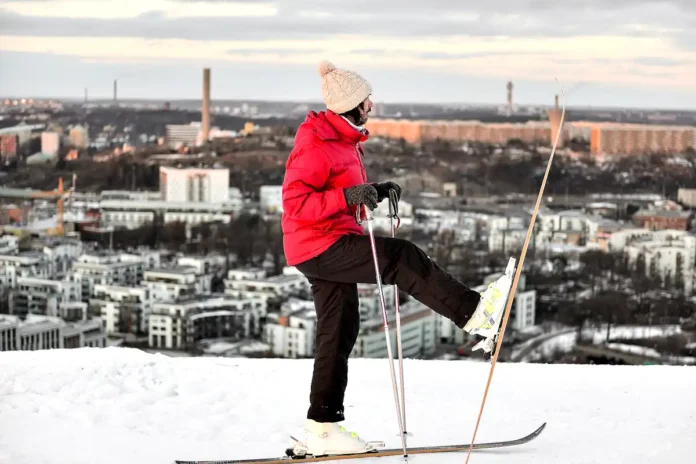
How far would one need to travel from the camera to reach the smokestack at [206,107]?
113 feet

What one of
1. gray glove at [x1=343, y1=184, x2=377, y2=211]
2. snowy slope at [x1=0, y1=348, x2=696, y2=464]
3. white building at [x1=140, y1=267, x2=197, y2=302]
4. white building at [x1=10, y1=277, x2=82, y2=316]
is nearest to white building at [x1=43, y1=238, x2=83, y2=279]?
white building at [x1=10, y1=277, x2=82, y2=316]

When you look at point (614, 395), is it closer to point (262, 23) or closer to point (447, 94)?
point (447, 94)

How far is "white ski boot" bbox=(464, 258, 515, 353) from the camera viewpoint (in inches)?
98.6

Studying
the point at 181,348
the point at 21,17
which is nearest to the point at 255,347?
the point at 181,348

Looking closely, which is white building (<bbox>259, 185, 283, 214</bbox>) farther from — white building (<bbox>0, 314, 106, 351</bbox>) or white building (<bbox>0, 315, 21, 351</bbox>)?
white building (<bbox>0, 315, 21, 351</bbox>)

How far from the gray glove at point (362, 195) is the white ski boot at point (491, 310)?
0.35 metres

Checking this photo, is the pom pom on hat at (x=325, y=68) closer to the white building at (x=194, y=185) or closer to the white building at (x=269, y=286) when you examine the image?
the white building at (x=269, y=286)

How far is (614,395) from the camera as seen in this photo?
394 centimetres

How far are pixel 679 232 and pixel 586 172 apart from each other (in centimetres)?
348

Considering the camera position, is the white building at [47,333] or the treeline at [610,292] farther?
the treeline at [610,292]

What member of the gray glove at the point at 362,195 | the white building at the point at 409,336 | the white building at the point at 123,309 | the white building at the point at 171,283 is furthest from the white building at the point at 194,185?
the gray glove at the point at 362,195

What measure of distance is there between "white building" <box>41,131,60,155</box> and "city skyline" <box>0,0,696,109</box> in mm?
1578

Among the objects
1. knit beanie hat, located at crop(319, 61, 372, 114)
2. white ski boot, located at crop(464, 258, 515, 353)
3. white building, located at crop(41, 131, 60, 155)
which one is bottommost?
white building, located at crop(41, 131, 60, 155)

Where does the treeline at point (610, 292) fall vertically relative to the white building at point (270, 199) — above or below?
below
